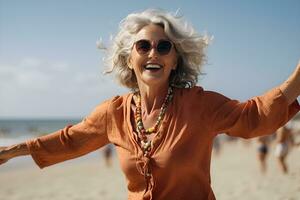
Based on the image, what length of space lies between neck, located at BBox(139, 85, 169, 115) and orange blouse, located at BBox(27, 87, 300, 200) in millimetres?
104

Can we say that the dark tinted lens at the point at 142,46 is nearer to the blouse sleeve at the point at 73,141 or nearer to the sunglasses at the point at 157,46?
the sunglasses at the point at 157,46

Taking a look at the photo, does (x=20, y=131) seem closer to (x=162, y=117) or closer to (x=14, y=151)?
(x=14, y=151)

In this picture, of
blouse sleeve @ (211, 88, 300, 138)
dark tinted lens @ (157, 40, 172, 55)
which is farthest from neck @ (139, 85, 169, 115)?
blouse sleeve @ (211, 88, 300, 138)

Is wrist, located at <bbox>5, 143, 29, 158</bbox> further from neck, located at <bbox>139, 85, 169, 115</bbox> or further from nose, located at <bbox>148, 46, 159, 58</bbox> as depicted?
nose, located at <bbox>148, 46, 159, 58</bbox>

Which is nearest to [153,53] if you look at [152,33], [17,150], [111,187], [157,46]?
[157,46]

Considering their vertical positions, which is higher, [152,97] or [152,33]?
[152,33]

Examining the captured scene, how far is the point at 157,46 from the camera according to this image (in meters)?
3.03

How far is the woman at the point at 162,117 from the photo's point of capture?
2699 millimetres

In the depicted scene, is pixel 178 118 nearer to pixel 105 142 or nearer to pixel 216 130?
pixel 216 130

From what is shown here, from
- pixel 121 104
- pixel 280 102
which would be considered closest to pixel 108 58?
pixel 121 104

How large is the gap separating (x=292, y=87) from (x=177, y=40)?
0.82 meters

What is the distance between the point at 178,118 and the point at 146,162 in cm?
32

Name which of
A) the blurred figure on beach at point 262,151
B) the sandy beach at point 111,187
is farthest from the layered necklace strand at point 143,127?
the blurred figure on beach at point 262,151

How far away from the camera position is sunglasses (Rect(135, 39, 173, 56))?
3.03 meters
